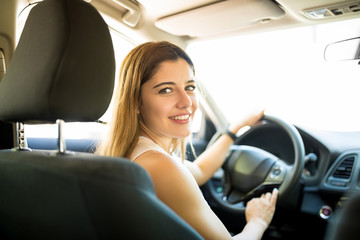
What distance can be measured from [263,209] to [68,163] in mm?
1331

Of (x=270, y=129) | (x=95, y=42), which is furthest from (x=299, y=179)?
(x=95, y=42)

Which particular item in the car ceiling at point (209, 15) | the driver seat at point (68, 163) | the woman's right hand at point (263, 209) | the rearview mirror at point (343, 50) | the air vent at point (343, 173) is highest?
the car ceiling at point (209, 15)

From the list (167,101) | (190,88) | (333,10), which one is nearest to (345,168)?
(333,10)

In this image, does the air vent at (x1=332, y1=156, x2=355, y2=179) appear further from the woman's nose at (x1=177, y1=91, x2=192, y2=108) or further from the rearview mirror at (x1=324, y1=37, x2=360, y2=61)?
the woman's nose at (x1=177, y1=91, x2=192, y2=108)

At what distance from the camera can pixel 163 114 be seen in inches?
64.9

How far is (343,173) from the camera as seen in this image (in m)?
2.15

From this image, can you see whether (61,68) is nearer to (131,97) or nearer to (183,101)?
(131,97)

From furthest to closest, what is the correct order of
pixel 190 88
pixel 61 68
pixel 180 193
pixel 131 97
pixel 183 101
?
pixel 190 88
pixel 183 101
pixel 131 97
pixel 180 193
pixel 61 68

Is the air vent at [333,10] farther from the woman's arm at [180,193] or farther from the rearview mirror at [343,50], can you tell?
the woman's arm at [180,193]

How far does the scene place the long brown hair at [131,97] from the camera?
Answer: 5.01ft

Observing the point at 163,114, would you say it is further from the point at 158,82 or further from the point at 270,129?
the point at 270,129

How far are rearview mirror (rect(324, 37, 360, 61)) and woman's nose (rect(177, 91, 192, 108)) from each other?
3.84 feet

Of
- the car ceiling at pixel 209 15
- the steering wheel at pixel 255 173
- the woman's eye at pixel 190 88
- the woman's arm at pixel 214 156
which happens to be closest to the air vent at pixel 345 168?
the steering wheel at pixel 255 173

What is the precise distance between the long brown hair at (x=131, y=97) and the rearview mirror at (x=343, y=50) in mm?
1183
